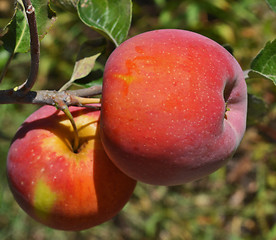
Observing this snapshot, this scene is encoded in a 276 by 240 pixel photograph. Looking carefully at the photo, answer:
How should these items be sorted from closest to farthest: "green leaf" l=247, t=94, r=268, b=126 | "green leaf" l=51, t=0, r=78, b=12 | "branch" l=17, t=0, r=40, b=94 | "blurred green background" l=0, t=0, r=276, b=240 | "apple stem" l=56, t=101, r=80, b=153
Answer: "branch" l=17, t=0, r=40, b=94
"apple stem" l=56, t=101, r=80, b=153
"green leaf" l=51, t=0, r=78, b=12
"green leaf" l=247, t=94, r=268, b=126
"blurred green background" l=0, t=0, r=276, b=240

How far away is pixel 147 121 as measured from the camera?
563 mm

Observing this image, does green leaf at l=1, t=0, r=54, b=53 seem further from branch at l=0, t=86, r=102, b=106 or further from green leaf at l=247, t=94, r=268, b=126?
green leaf at l=247, t=94, r=268, b=126

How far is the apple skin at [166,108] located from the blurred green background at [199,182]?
1.42 meters

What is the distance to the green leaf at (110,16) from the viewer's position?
0.78 meters

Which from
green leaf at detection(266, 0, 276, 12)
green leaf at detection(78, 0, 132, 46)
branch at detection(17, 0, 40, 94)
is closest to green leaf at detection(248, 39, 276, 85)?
green leaf at detection(266, 0, 276, 12)

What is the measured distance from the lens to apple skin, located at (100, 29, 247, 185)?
564 millimetres

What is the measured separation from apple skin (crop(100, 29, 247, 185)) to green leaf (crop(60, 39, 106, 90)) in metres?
0.18

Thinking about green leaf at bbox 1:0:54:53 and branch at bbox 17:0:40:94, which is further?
green leaf at bbox 1:0:54:53

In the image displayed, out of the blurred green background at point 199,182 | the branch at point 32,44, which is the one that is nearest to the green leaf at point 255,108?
the branch at point 32,44

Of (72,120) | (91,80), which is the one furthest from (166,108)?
(91,80)

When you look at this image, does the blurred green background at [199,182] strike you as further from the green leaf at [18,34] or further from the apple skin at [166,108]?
the apple skin at [166,108]

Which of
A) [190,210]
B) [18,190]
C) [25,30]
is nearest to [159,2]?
[190,210]

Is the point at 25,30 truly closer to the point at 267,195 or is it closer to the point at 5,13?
the point at 267,195

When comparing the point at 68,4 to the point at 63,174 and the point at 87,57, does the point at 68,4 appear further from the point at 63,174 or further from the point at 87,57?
the point at 63,174
